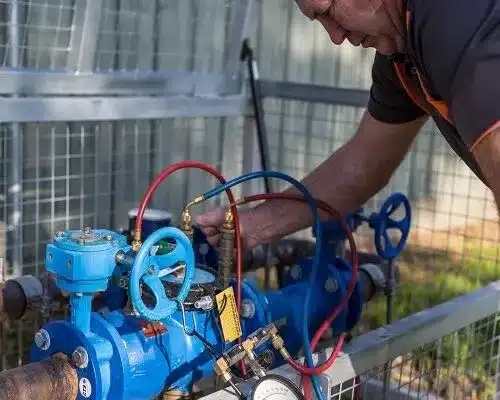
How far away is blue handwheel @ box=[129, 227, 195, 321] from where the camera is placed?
1.23 metres

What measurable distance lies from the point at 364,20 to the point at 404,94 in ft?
1.48

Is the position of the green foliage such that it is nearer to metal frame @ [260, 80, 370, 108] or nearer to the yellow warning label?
metal frame @ [260, 80, 370, 108]

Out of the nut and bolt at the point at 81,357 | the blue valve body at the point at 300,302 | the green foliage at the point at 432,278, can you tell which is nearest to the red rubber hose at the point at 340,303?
the blue valve body at the point at 300,302

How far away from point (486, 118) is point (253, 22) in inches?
80.8

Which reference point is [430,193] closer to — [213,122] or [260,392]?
[213,122]

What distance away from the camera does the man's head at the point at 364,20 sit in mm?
1324

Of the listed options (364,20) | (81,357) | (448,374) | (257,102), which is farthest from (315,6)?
(257,102)

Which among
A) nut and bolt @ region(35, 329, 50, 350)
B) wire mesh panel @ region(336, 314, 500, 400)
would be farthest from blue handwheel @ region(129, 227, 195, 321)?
wire mesh panel @ region(336, 314, 500, 400)

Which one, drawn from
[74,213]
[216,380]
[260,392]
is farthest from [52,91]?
[260,392]

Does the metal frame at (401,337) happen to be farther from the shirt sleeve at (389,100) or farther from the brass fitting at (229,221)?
the shirt sleeve at (389,100)

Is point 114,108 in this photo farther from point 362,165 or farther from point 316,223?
point 316,223

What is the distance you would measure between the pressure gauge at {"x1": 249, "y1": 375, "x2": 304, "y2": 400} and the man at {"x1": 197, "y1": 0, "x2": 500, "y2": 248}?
47 centimetres

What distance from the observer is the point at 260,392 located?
1.29m

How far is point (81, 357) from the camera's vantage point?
1.35m
